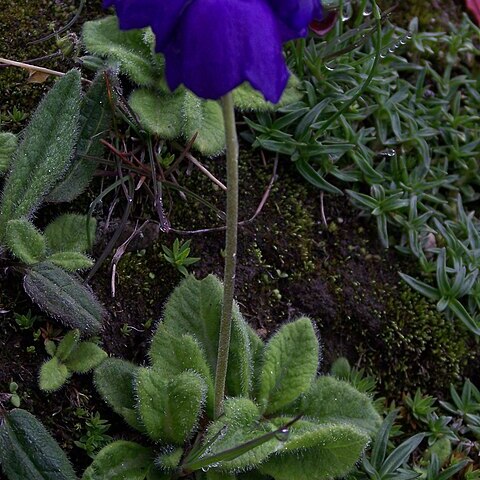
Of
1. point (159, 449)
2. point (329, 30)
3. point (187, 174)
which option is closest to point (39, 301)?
point (159, 449)

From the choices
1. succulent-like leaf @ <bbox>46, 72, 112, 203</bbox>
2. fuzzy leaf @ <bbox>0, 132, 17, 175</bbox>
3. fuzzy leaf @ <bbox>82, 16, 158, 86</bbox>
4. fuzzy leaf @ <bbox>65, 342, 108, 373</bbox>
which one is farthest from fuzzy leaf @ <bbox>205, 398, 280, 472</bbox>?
fuzzy leaf @ <bbox>82, 16, 158, 86</bbox>

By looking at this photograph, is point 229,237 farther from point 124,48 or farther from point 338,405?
point 124,48

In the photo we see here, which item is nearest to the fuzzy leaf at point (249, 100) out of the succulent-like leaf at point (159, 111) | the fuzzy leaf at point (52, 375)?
the succulent-like leaf at point (159, 111)

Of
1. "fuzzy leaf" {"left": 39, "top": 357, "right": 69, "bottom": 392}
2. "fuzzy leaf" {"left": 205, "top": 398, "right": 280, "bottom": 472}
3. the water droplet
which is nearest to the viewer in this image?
"fuzzy leaf" {"left": 205, "top": 398, "right": 280, "bottom": 472}

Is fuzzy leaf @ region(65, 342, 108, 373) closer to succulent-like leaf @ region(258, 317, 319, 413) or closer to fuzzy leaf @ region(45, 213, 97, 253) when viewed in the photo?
fuzzy leaf @ region(45, 213, 97, 253)

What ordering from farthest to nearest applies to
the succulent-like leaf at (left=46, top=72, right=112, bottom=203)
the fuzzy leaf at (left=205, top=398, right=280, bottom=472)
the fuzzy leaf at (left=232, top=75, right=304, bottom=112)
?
A: the fuzzy leaf at (left=232, top=75, right=304, bottom=112)
the succulent-like leaf at (left=46, top=72, right=112, bottom=203)
the fuzzy leaf at (left=205, top=398, right=280, bottom=472)

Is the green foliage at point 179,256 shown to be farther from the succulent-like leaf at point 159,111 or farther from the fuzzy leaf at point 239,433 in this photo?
the fuzzy leaf at point 239,433
